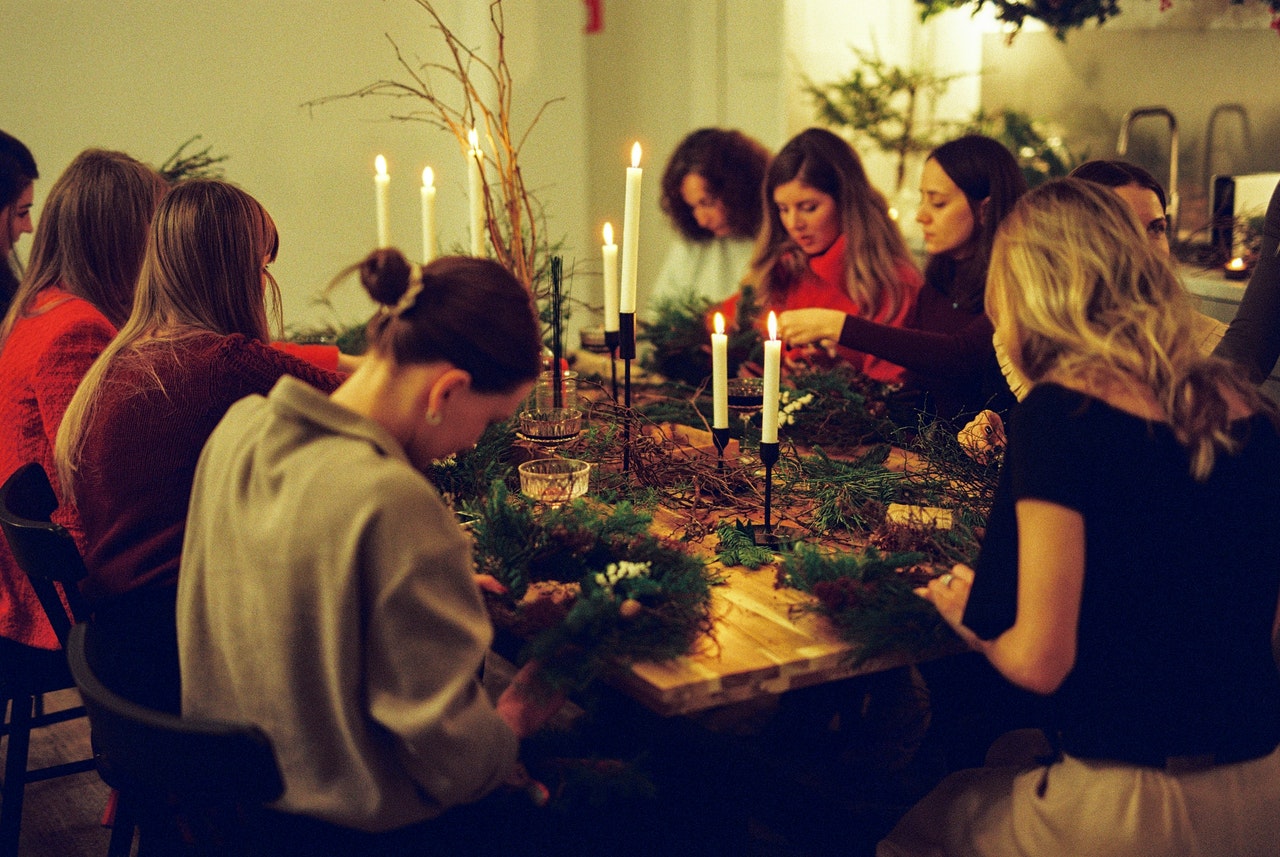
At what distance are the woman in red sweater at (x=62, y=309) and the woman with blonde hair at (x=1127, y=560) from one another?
1573 millimetres

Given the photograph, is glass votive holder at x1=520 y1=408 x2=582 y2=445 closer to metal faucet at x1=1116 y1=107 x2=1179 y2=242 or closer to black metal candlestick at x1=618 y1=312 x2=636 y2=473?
black metal candlestick at x1=618 y1=312 x2=636 y2=473

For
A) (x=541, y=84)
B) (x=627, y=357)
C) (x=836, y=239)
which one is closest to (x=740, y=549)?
(x=627, y=357)

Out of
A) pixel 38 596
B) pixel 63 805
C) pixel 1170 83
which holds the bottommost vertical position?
pixel 63 805

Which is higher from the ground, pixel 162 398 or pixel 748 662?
pixel 162 398

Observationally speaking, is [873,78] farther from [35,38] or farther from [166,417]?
[166,417]

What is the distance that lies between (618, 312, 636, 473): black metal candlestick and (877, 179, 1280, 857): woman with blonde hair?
707 millimetres

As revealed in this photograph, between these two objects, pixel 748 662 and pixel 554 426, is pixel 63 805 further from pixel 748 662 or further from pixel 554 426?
pixel 748 662

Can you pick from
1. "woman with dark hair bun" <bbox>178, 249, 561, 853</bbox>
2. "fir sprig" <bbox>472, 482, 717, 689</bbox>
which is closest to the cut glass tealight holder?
"fir sprig" <bbox>472, 482, 717, 689</bbox>

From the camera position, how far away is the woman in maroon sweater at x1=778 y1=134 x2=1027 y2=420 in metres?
2.48

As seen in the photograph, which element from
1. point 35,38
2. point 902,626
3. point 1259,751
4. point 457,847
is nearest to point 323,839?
point 457,847

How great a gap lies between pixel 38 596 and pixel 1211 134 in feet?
12.7

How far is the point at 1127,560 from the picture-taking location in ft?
4.48

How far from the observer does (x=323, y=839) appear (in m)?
1.32

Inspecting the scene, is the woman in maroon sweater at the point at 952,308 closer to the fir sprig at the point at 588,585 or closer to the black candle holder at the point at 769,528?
the black candle holder at the point at 769,528
